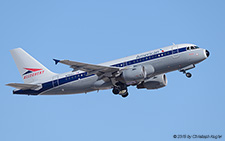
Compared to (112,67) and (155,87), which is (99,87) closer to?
(112,67)

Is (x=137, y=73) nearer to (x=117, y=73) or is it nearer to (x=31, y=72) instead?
(x=117, y=73)

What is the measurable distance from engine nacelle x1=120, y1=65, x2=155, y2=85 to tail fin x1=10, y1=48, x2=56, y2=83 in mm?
11146

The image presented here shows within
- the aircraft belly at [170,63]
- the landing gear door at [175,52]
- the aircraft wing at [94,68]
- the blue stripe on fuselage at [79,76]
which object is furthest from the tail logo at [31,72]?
the landing gear door at [175,52]

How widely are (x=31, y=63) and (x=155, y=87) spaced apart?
667 inches

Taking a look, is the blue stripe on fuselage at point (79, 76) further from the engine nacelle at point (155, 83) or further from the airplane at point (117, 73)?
the engine nacelle at point (155, 83)

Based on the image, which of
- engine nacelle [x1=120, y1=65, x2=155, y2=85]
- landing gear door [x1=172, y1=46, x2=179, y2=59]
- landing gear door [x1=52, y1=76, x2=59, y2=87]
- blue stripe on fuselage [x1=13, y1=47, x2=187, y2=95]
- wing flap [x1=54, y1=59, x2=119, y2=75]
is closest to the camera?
wing flap [x1=54, y1=59, x2=119, y2=75]

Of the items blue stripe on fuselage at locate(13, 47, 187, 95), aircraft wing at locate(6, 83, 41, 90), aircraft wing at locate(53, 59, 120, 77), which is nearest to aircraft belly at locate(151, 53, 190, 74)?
blue stripe on fuselage at locate(13, 47, 187, 95)

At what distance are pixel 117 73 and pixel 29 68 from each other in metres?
13.4

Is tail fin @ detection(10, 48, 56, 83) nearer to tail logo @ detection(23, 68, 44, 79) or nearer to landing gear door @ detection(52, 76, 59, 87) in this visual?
tail logo @ detection(23, 68, 44, 79)

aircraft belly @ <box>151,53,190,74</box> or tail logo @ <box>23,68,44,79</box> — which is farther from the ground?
tail logo @ <box>23,68,44,79</box>

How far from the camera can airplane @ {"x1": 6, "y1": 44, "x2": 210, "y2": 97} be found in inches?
1618

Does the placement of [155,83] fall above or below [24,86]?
below

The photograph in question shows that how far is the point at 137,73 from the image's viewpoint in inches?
1598

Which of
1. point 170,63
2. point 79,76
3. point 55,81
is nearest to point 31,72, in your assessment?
point 55,81
